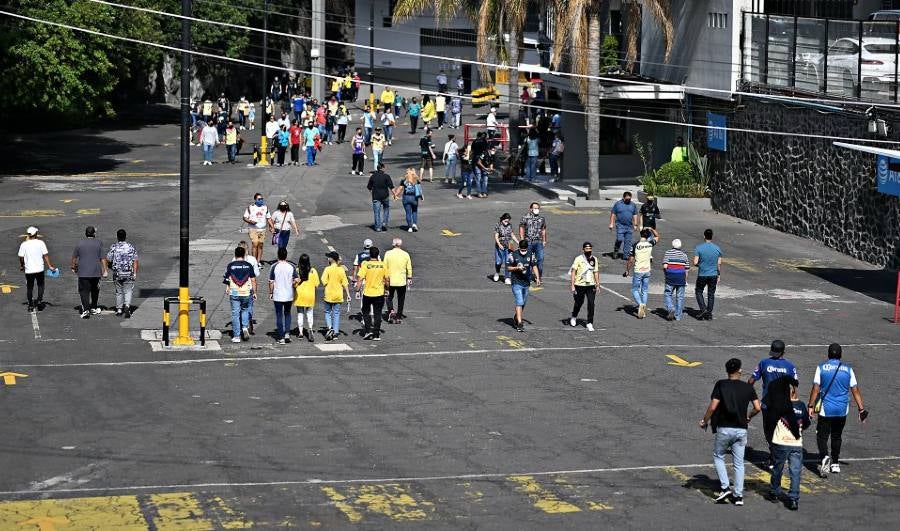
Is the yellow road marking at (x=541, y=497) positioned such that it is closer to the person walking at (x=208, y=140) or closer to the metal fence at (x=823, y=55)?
the metal fence at (x=823, y=55)

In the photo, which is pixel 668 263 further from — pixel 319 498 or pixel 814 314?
pixel 319 498

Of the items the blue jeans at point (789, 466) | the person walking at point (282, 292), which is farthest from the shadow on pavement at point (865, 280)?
the blue jeans at point (789, 466)

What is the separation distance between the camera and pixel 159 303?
2716 cm

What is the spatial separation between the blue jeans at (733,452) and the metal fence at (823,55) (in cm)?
2051

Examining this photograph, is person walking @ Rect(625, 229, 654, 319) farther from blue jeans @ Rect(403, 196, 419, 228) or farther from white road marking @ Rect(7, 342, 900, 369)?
blue jeans @ Rect(403, 196, 419, 228)

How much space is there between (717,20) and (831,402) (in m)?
25.9

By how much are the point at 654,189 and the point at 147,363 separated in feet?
73.2

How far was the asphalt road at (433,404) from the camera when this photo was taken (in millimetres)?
15109

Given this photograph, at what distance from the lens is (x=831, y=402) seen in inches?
648

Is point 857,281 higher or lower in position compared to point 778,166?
lower

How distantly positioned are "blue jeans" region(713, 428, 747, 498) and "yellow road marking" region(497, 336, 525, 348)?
29.1ft

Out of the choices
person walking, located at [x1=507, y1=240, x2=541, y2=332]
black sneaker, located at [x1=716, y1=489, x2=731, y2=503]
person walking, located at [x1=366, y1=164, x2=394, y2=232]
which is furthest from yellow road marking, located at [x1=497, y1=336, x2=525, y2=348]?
person walking, located at [x1=366, y1=164, x2=394, y2=232]

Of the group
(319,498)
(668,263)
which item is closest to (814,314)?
(668,263)

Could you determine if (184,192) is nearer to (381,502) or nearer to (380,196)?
(381,502)
